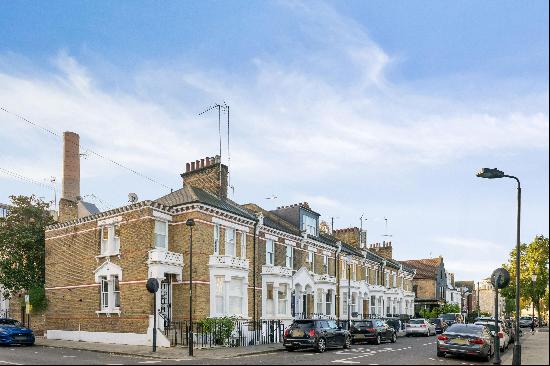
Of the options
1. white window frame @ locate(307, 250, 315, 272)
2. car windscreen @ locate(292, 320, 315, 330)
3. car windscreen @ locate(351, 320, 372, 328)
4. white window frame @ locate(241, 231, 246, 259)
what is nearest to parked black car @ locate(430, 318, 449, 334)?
white window frame @ locate(307, 250, 315, 272)

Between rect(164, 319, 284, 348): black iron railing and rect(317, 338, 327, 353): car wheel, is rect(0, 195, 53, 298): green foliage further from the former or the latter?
rect(317, 338, 327, 353): car wheel

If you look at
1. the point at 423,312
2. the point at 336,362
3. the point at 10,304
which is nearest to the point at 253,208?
the point at 10,304

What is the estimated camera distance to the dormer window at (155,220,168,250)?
31641mm

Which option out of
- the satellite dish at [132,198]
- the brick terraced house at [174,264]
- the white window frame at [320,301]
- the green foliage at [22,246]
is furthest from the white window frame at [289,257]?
the green foliage at [22,246]

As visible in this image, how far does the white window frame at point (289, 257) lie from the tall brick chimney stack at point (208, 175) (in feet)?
20.5

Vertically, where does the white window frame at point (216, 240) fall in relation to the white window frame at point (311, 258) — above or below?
above

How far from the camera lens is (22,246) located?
132 feet

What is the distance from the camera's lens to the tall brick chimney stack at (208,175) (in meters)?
37.8

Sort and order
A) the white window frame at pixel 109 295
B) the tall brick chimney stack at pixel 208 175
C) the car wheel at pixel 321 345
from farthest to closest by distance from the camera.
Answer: the tall brick chimney stack at pixel 208 175 < the white window frame at pixel 109 295 < the car wheel at pixel 321 345

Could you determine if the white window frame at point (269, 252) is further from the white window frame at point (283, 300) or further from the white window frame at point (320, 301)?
the white window frame at point (320, 301)

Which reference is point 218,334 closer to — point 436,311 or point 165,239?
point 165,239

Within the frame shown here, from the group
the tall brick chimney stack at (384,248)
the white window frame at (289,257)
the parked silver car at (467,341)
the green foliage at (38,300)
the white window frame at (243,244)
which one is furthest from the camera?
the tall brick chimney stack at (384,248)

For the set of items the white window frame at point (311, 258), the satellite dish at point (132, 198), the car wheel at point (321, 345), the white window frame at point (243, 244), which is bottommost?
the car wheel at point (321, 345)

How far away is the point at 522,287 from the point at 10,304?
44881 millimetres
